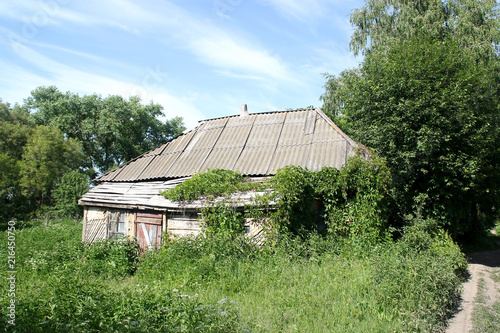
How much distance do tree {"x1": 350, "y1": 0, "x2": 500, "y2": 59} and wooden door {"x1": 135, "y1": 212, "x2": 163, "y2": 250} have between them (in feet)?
37.8

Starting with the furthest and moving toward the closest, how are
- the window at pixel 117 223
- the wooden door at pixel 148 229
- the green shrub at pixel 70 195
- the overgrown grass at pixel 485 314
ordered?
the green shrub at pixel 70 195, the window at pixel 117 223, the wooden door at pixel 148 229, the overgrown grass at pixel 485 314

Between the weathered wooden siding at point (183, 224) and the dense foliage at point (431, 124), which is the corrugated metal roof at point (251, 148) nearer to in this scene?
the dense foliage at point (431, 124)

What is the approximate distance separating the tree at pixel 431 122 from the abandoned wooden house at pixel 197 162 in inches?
65.6

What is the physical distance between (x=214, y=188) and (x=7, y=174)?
70.7 feet

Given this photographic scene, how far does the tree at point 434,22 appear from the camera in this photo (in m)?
16.2

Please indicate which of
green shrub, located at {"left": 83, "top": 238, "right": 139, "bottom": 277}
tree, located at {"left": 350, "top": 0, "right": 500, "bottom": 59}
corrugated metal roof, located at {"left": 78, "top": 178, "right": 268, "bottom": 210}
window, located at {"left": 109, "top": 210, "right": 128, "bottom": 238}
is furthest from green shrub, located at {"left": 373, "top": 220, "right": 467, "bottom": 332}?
tree, located at {"left": 350, "top": 0, "right": 500, "bottom": 59}

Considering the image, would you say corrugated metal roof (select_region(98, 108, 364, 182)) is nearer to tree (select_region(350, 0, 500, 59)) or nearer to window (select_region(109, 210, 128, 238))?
window (select_region(109, 210, 128, 238))

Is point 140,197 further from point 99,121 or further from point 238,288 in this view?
point 99,121

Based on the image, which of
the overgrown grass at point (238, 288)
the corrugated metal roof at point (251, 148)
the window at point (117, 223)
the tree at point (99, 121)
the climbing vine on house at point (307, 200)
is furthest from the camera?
the tree at point (99, 121)

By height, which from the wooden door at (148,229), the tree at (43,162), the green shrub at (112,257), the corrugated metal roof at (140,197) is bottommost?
the green shrub at (112,257)

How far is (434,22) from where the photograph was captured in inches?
684

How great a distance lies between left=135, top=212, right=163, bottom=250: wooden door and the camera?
36.8 feet

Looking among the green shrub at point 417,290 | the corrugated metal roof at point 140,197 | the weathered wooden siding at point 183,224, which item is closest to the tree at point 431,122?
the green shrub at point 417,290

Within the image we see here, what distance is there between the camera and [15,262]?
8922 millimetres
